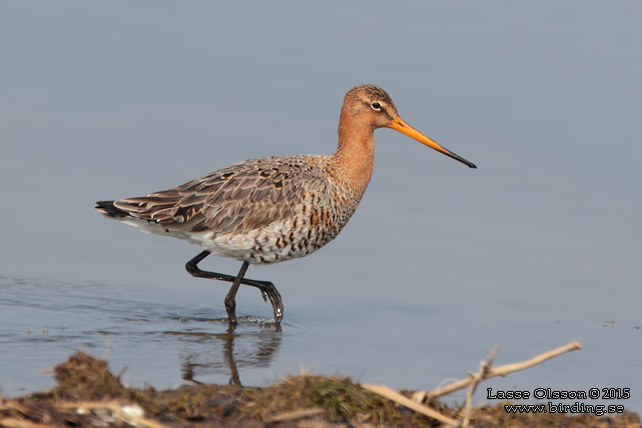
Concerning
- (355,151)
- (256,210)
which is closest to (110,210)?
(256,210)

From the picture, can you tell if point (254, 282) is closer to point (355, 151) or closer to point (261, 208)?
point (261, 208)

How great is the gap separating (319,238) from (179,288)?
1549 mm

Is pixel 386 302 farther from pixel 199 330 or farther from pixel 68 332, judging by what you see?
pixel 68 332

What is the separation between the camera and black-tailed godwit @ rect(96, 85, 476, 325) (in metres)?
8.98

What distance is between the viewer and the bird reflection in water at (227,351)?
23.1 ft

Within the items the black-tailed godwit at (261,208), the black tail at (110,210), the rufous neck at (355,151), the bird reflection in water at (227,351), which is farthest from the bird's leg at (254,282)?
the rufous neck at (355,151)

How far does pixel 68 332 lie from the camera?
805 cm

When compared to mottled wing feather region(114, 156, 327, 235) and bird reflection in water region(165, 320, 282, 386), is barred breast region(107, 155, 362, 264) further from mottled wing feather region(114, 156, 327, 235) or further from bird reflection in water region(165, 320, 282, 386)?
bird reflection in water region(165, 320, 282, 386)

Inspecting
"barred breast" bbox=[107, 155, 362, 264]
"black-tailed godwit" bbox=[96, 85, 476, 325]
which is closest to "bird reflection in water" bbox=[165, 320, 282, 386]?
"black-tailed godwit" bbox=[96, 85, 476, 325]

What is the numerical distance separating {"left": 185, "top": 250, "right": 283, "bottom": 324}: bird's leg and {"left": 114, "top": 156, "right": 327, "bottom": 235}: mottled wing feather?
59 cm

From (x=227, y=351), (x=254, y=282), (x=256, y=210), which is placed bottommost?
(x=227, y=351)

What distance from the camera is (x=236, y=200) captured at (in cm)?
912

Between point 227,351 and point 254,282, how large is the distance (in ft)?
5.63

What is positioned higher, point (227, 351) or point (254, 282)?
point (254, 282)
